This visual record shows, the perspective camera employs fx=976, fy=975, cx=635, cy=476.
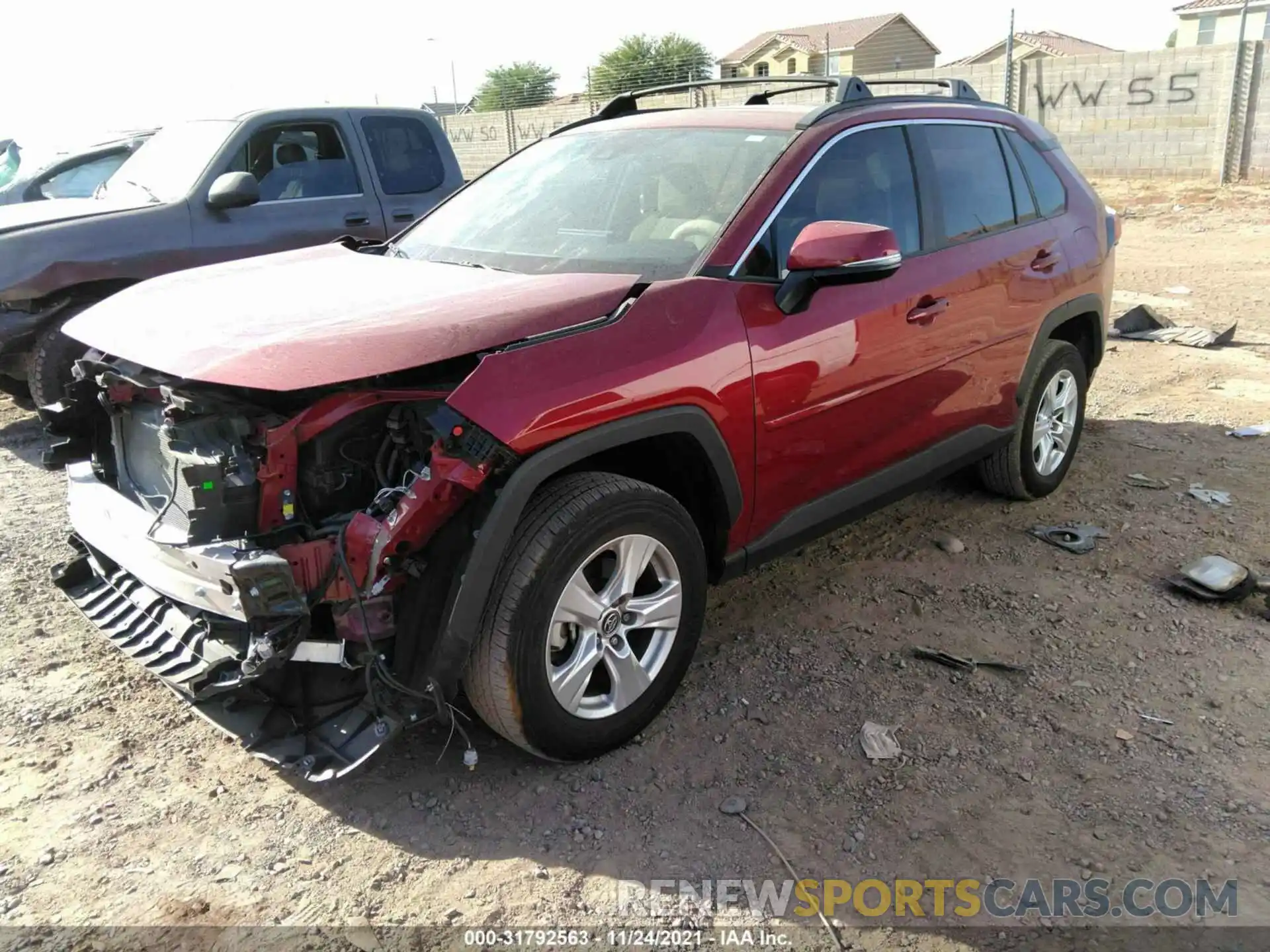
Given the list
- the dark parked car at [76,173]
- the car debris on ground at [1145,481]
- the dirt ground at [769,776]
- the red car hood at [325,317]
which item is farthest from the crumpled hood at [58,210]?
the car debris on ground at [1145,481]

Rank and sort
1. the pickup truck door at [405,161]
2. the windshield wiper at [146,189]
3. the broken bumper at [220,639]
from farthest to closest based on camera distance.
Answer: the pickup truck door at [405,161], the windshield wiper at [146,189], the broken bumper at [220,639]

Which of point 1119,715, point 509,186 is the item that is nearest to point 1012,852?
point 1119,715

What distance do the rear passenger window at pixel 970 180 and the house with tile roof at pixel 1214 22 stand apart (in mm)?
38722

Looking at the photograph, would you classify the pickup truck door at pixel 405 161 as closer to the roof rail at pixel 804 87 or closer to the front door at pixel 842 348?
the roof rail at pixel 804 87

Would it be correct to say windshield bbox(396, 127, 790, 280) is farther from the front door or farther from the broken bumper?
the broken bumper

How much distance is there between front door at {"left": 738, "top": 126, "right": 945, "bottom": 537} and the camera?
3133 millimetres

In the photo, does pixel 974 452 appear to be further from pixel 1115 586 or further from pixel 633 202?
pixel 633 202

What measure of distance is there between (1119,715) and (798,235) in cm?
187

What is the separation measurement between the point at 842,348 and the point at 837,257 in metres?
0.43

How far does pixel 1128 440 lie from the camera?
571cm

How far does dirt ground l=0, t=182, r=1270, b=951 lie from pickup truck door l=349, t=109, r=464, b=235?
3.56m

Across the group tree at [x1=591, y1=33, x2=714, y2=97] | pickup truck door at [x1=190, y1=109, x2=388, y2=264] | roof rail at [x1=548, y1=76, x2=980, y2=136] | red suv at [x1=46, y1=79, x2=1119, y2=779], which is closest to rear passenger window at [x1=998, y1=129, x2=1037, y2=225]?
roof rail at [x1=548, y1=76, x2=980, y2=136]

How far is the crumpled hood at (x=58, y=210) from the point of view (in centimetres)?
563

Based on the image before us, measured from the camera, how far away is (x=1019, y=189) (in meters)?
4.39
